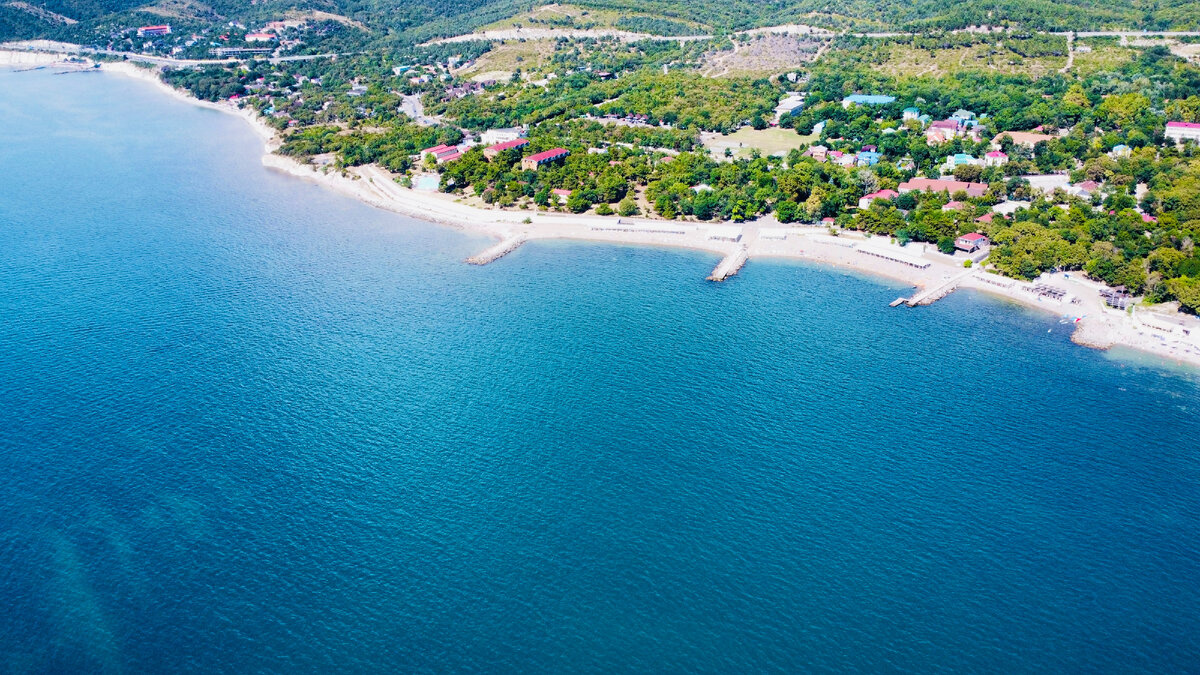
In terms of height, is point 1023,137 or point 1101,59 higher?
point 1101,59

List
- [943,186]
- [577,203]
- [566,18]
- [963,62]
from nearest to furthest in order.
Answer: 1. [577,203]
2. [943,186]
3. [963,62]
4. [566,18]

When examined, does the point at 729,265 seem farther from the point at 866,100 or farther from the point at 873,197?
the point at 866,100

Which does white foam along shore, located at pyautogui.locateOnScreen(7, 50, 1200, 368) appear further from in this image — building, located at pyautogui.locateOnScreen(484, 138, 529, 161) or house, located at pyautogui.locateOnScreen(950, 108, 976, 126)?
house, located at pyautogui.locateOnScreen(950, 108, 976, 126)

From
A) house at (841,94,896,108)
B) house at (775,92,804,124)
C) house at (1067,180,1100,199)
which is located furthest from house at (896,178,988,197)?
house at (775,92,804,124)

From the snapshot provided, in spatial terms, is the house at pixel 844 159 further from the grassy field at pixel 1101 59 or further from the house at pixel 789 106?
the grassy field at pixel 1101 59

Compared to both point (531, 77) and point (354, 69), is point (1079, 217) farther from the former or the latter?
point (354, 69)

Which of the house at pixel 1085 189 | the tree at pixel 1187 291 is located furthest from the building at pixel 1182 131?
the tree at pixel 1187 291

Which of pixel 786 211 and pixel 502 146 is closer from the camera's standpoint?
pixel 786 211

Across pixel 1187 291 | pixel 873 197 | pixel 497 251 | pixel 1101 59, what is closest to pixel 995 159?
pixel 873 197

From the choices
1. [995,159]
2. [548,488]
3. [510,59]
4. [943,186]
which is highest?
[510,59]

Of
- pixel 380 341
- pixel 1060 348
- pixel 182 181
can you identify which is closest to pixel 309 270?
pixel 380 341
